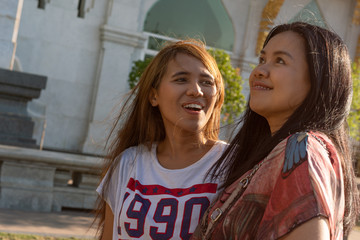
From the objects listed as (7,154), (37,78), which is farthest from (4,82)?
(7,154)

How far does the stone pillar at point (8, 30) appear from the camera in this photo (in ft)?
28.2

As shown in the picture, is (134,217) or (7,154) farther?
(7,154)

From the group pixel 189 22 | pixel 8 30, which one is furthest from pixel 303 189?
pixel 189 22

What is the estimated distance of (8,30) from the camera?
869 centimetres

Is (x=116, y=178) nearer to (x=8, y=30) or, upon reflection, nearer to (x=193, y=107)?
(x=193, y=107)

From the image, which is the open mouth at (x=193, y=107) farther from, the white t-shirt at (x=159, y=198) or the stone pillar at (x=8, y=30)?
the stone pillar at (x=8, y=30)

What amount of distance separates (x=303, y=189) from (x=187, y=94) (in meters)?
1.19

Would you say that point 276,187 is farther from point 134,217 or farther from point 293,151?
point 134,217

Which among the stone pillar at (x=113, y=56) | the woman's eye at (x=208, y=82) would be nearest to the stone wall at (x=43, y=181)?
the woman's eye at (x=208, y=82)

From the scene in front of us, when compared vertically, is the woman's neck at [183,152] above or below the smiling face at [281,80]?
below

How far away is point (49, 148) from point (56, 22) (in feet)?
10.5

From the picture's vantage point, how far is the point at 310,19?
1871mm

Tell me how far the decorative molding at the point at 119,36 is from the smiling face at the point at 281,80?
42.5ft

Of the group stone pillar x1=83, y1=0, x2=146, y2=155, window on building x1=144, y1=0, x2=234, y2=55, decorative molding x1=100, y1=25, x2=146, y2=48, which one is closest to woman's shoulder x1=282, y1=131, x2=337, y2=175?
stone pillar x1=83, y1=0, x2=146, y2=155
